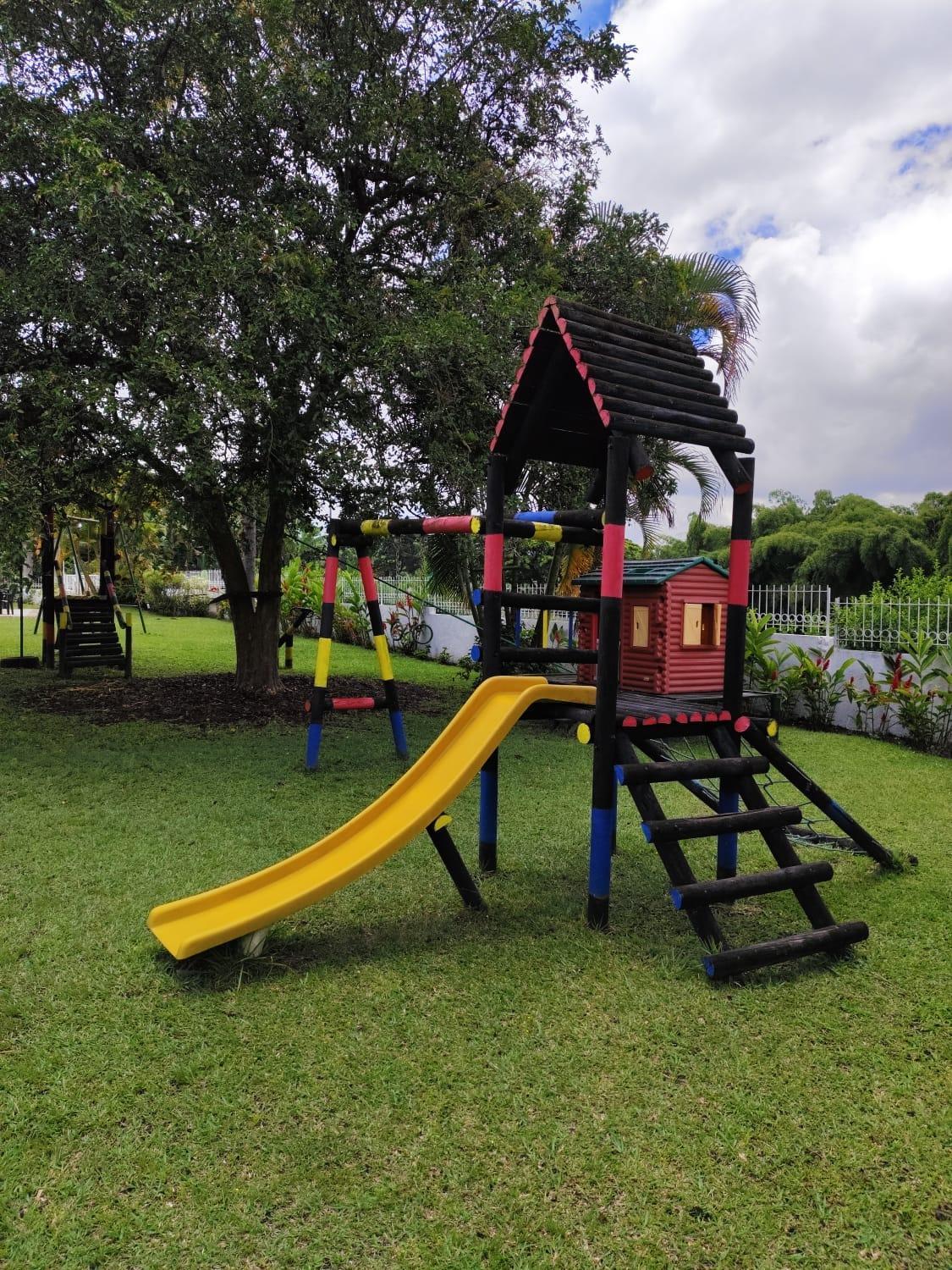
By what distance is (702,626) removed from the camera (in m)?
7.39

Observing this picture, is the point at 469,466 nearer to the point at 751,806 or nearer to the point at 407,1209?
the point at 751,806

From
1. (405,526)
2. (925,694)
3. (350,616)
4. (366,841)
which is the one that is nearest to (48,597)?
(350,616)

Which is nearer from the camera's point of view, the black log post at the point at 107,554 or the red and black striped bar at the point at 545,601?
the red and black striped bar at the point at 545,601

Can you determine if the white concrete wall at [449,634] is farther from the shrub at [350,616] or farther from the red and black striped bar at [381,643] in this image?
the red and black striped bar at [381,643]

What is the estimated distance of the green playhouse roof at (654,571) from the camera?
7109 millimetres

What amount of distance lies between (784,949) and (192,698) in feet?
27.6

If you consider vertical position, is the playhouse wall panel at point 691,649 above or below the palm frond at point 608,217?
below

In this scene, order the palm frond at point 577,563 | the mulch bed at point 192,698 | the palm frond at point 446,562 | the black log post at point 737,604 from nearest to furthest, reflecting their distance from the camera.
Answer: the black log post at point 737,604
the mulch bed at point 192,698
the palm frond at point 446,562
the palm frond at point 577,563

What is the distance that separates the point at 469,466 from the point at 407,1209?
6531 millimetres

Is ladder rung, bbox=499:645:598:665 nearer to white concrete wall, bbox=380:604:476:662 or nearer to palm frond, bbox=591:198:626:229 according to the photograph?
palm frond, bbox=591:198:626:229

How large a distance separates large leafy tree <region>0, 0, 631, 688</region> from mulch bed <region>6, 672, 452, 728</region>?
91.0 inches

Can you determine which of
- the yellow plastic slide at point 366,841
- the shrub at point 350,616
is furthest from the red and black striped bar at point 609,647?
the shrub at point 350,616

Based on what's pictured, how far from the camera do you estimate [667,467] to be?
11.2 meters

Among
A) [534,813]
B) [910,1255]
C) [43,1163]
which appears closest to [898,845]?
[534,813]
